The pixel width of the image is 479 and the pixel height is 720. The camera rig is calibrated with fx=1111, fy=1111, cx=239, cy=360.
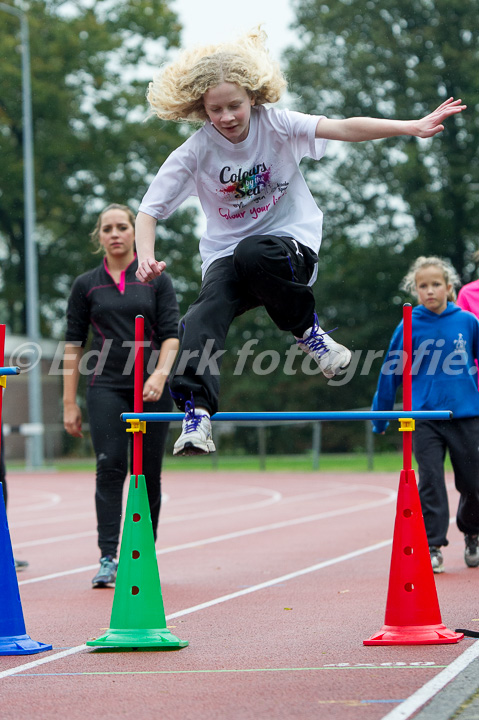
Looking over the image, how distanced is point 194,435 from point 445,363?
3642 millimetres

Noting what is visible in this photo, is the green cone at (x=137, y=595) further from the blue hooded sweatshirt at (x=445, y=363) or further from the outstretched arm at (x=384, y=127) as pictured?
the blue hooded sweatshirt at (x=445, y=363)

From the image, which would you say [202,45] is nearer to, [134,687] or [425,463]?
[134,687]

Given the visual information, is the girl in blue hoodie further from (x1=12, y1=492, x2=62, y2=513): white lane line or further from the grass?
the grass

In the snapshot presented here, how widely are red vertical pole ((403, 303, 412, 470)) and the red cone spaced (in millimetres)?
153

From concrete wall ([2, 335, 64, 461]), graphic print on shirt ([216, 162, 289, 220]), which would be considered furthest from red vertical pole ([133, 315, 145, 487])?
concrete wall ([2, 335, 64, 461])

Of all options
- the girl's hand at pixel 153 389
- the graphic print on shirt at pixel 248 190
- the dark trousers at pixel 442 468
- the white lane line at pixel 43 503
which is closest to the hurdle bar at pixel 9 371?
the graphic print on shirt at pixel 248 190

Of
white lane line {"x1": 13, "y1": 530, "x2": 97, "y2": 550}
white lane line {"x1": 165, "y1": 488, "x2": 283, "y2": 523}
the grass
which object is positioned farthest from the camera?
the grass

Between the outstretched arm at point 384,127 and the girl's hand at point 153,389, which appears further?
the girl's hand at point 153,389

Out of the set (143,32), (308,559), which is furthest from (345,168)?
(308,559)

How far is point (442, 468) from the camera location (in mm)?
7953

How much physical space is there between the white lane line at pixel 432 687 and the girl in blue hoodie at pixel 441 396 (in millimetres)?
3086

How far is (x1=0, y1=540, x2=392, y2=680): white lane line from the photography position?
499 cm

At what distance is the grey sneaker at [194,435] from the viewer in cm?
469

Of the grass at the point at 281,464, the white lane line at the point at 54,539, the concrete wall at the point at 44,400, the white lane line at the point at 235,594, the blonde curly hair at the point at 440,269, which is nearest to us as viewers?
the white lane line at the point at 235,594
